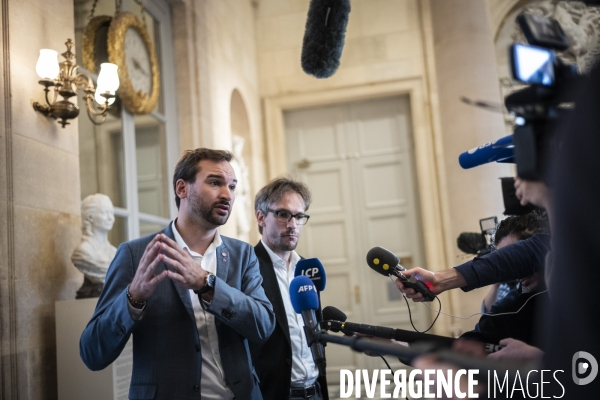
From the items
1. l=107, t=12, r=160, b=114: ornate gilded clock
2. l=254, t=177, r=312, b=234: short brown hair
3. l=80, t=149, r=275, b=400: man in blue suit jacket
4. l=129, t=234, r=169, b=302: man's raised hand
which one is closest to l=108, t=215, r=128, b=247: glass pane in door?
l=107, t=12, r=160, b=114: ornate gilded clock

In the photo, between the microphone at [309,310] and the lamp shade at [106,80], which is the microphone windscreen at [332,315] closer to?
the microphone at [309,310]

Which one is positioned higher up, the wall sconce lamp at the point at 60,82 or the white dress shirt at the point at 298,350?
the wall sconce lamp at the point at 60,82

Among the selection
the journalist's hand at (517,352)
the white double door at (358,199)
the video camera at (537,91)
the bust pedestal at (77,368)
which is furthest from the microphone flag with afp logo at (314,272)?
the white double door at (358,199)

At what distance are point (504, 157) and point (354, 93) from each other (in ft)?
21.9

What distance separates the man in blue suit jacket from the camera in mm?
1875

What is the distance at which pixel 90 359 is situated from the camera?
203cm

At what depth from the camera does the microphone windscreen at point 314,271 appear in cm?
222

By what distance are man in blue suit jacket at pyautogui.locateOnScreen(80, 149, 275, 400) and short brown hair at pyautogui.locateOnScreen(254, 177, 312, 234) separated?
699 millimetres

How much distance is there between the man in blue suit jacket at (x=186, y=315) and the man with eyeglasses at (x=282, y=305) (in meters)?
0.37

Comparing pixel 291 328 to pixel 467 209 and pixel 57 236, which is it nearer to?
pixel 57 236

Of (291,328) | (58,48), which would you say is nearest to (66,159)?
(58,48)

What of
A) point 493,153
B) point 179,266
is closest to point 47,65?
point 179,266

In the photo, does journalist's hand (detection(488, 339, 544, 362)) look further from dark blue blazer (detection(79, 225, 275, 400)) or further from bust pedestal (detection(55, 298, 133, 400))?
bust pedestal (detection(55, 298, 133, 400))

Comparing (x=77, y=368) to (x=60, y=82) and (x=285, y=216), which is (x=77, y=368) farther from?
(x=60, y=82)
